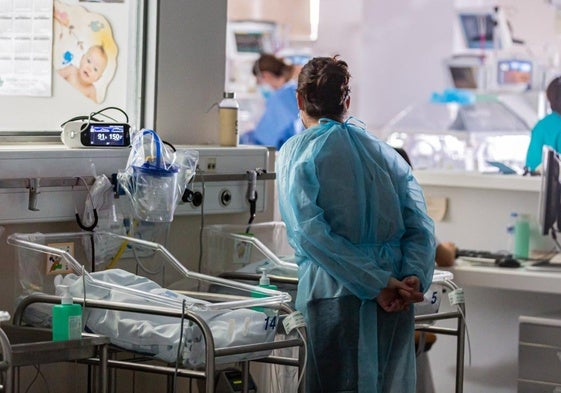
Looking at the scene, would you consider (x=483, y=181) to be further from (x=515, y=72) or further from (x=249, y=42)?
(x=249, y=42)

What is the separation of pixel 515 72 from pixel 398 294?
638 centimetres

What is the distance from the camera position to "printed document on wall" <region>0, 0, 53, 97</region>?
3.75 metres

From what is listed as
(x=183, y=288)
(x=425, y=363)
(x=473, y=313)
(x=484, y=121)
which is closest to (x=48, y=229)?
(x=183, y=288)

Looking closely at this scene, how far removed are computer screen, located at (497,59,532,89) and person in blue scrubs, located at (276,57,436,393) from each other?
243 inches

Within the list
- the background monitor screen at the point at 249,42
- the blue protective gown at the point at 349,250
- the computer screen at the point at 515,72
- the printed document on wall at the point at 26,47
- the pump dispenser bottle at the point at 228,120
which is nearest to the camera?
the blue protective gown at the point at 349,250

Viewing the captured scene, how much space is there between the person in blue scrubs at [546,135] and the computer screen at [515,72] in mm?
3446

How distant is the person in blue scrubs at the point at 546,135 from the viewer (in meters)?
5.88

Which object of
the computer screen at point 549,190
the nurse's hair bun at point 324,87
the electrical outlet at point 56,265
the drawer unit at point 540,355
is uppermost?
the nurse's hair bun at point 324,87

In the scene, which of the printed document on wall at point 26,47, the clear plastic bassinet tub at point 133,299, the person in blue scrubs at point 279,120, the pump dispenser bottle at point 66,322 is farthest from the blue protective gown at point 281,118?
the pump dispenser bottle at point 66,322

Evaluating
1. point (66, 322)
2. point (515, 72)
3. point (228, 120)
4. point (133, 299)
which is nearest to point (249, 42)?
point (515, 72)

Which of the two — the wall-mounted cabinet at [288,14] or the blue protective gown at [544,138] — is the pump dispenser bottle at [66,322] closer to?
the blue protective gown at [544,138]

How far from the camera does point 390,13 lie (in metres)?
10.7

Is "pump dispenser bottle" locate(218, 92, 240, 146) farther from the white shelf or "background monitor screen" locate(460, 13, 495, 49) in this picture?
"background monitor screen" locate(460, 13, 495, 49)

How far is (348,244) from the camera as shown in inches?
131
